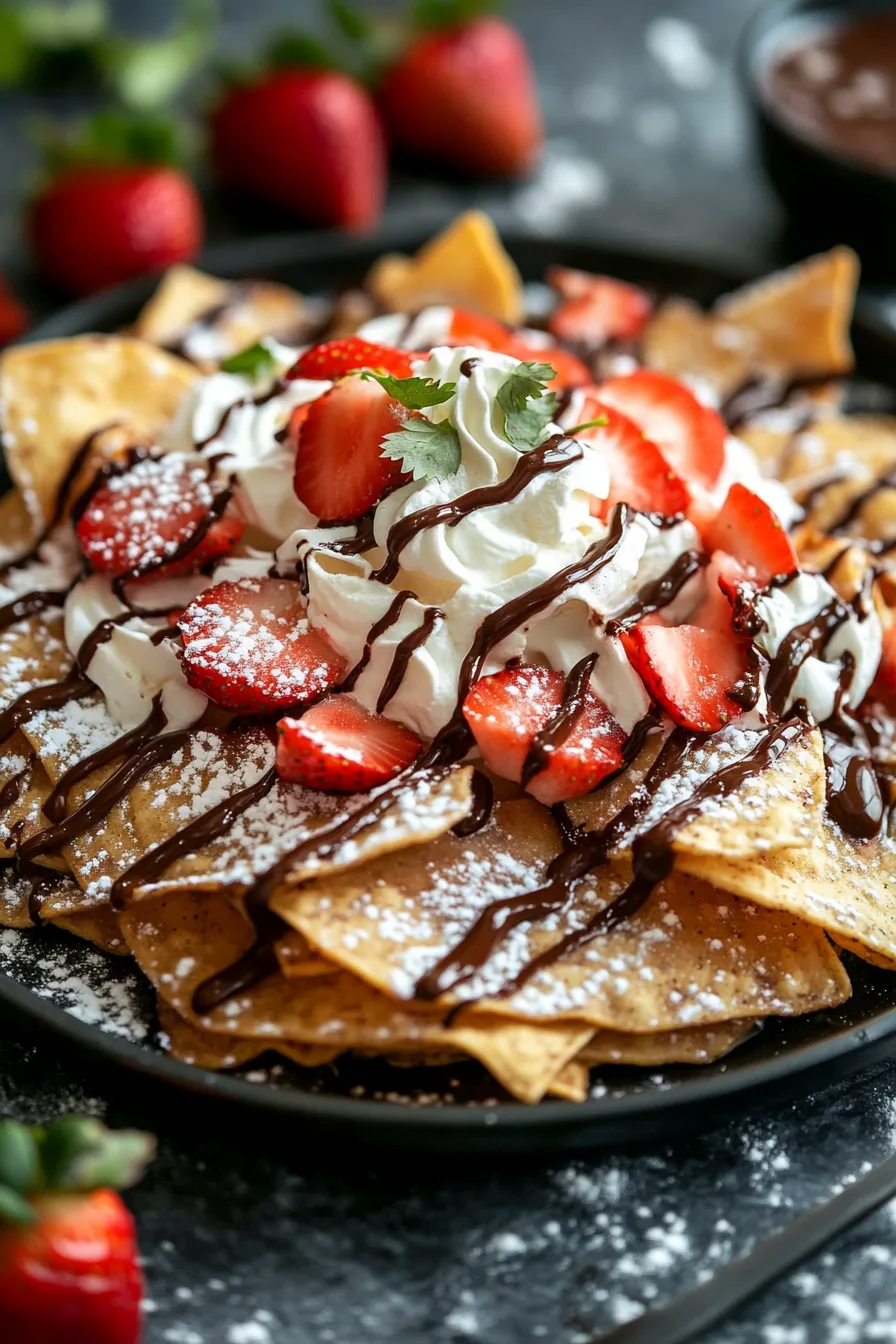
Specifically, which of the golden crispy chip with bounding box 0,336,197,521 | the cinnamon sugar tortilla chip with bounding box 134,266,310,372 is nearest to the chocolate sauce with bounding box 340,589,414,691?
the golden crispy chip with bounding box 0,336,197,521

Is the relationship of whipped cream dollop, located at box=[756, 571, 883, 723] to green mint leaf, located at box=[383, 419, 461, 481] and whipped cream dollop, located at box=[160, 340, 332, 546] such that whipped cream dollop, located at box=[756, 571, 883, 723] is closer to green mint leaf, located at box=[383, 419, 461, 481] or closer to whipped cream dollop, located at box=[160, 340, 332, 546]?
green mint leaf, located at box=[383, 419, 461, 481]

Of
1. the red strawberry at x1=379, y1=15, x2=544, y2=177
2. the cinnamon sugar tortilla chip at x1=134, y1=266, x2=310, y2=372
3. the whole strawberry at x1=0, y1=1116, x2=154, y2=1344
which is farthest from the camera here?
the red strawberry at x1=379, y1=15, x2=544, y2=177

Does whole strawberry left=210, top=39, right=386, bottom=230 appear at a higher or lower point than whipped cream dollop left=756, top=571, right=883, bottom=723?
higher

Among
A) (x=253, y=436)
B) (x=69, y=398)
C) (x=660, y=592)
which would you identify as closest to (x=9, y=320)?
(x=69, y=398)

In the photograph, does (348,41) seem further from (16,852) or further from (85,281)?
(16,852)

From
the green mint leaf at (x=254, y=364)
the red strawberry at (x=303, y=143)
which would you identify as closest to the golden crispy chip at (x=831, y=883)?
the green mint leaf at (x=254, y=364)

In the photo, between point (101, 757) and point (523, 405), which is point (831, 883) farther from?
point (101, 757)
